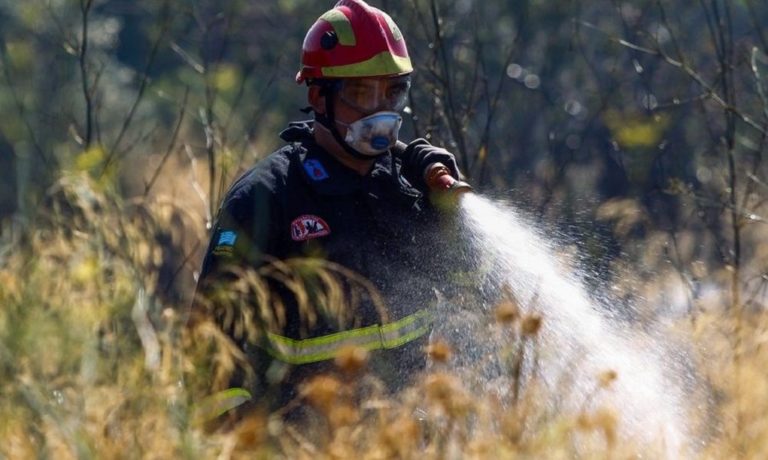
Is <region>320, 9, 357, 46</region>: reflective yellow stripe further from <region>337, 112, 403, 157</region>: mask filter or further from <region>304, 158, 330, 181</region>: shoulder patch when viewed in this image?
<region>304, 158, 330, 181</region>: shoulder patch

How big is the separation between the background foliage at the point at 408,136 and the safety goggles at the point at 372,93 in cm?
69

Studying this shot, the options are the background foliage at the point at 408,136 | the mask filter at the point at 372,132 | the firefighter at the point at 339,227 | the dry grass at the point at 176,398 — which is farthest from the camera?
the mask filter at the point at 372,132

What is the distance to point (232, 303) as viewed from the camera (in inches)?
170

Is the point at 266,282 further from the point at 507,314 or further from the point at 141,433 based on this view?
the point at 507,314

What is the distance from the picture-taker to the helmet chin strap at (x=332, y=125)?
15.6 feet

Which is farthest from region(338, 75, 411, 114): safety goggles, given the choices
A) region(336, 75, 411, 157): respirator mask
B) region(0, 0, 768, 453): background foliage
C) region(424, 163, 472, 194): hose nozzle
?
region(0, 0, 768, 453): background foliage

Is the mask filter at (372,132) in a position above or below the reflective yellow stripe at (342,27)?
below

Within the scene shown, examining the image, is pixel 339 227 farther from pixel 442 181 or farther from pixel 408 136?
pixel 408 136

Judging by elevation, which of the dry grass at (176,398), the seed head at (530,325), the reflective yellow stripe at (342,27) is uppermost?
the reflective yellow stripe at (342,27)

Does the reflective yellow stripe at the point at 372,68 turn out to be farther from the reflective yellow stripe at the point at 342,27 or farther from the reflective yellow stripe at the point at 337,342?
the reflective yellow stripe at the point at 337,342

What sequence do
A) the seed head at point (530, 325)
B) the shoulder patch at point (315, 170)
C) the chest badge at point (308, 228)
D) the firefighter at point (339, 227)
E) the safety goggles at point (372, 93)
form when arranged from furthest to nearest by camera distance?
the safety goggles at point (372, 93)
the shoulder patch at point (315, 170)
the chest badge at point (308, 228)
the firefighter at point (339, 227)
the seed head at point (530, 325)

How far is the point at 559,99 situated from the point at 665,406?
10671 mm

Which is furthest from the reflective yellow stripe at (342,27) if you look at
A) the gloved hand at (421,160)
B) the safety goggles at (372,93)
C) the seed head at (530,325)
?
the seed head at (530,325)

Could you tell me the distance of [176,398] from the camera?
346 cm
